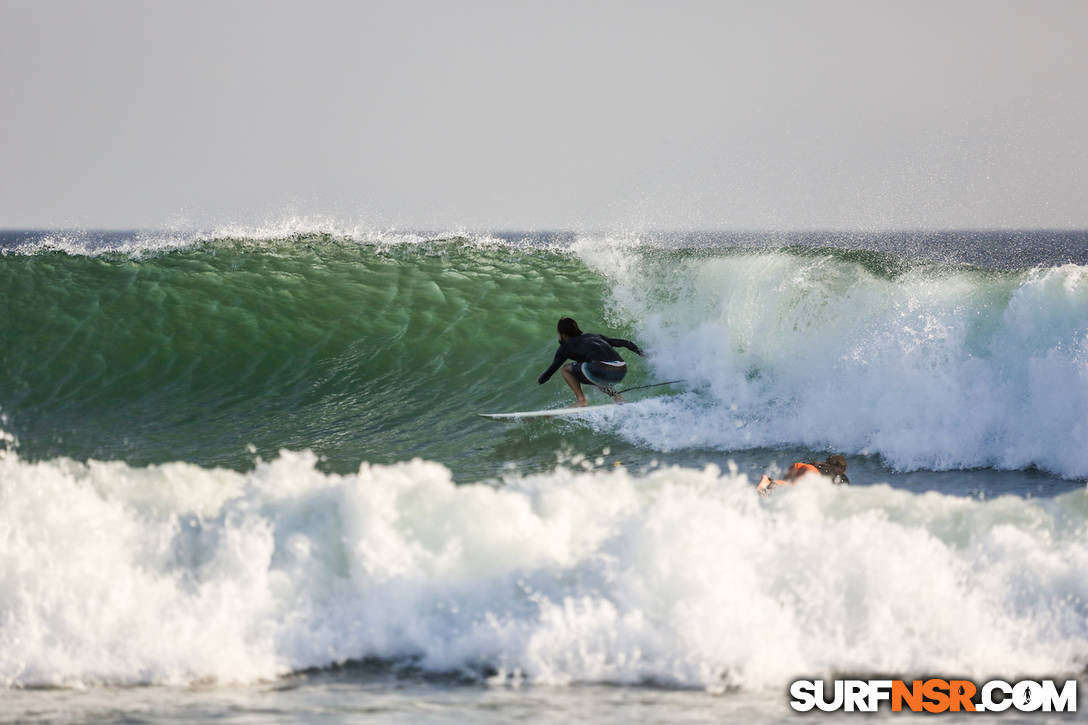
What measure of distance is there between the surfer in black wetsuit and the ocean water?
35 centimetres

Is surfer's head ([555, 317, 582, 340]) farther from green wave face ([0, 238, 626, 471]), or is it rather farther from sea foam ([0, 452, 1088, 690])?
sea foam ([0, 452, 1088, 690])

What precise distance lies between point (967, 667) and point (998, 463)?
494cm

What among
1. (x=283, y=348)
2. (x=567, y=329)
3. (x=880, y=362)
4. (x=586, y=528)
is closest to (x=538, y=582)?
(x=586, y=528)

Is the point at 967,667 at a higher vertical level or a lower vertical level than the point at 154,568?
lower

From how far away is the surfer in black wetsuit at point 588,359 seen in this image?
11.4m

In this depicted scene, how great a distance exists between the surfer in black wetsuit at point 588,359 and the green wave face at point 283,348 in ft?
2.63

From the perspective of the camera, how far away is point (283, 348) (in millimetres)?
14344

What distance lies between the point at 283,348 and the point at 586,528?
347 inches

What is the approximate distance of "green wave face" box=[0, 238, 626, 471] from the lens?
11383 mm

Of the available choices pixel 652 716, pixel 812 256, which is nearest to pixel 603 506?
pixel 652 716

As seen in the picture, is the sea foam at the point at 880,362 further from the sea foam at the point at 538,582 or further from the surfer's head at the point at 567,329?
the sea foam at the point at 538,582

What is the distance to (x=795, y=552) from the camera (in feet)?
20.4

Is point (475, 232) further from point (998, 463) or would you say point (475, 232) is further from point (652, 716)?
point (652, 716)

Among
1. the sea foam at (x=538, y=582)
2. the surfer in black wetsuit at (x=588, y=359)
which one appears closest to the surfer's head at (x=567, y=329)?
the surfer in black wetsuit at (x=588, y=359)
